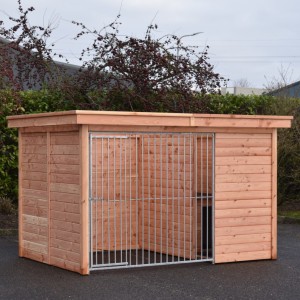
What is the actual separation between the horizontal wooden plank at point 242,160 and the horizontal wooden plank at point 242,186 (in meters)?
0.29

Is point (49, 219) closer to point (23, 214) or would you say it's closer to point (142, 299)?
point (23, 214)

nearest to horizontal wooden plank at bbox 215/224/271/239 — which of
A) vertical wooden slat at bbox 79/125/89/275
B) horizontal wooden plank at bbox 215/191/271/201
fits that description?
horizontal wooden plank at bbox 215/191/271/201

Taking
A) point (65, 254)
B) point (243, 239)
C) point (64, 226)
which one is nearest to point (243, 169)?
point (243, 239)

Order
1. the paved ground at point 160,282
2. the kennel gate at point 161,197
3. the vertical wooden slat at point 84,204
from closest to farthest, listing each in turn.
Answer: the paved ground at point 160,282 < the vertical wooden slat at point 84,204 < the kennel gate at point 161,197

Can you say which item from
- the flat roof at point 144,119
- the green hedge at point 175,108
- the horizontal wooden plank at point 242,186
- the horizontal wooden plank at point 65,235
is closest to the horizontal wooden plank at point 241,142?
the flat roof at point 144,119

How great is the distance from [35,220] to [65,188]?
3.50 feet

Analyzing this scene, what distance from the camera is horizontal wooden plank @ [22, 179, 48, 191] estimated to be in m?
10.6

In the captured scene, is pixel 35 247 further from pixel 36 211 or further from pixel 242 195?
pixel 242 195

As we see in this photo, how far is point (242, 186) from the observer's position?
10.7 m

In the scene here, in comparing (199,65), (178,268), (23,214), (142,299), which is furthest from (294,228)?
(142,299)

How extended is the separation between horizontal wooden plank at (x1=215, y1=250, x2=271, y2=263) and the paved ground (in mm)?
92

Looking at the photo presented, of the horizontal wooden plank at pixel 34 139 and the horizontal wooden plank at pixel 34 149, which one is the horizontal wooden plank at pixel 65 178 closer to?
the horizontal wooden plank at pixel 34 149

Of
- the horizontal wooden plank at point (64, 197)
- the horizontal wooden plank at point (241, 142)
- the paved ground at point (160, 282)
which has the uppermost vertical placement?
the horizontal wooden plank at point (241, 142)

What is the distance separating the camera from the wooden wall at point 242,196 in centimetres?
1053
